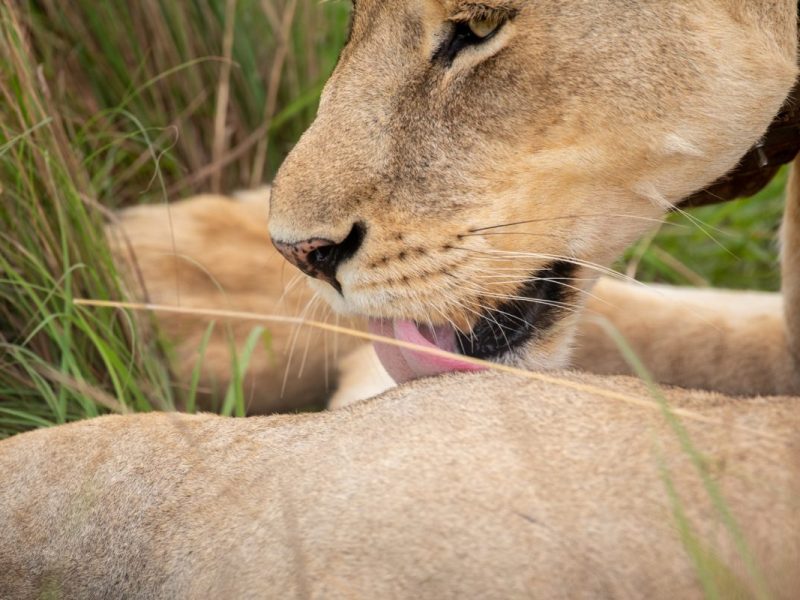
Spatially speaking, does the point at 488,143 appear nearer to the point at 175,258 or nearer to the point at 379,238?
the point at 379,238

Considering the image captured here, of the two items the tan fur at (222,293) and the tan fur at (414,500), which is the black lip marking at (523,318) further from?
the tan fur at (222,293)

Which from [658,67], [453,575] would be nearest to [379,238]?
[658,67]

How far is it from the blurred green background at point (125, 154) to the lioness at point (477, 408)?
0.39 metres

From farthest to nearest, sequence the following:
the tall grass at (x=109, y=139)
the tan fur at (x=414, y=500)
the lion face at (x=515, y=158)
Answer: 1. the tall grass at (x=109, y=139)
2. the lion face at (x=515, y=158)
3. the tan fur at (x=414, y=500)

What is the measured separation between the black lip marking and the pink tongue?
3 cm

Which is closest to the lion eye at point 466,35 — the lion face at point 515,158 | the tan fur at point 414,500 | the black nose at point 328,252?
the lion face at point 515,158

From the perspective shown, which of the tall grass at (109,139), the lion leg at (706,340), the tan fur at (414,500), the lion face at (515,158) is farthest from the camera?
the lion leg at (706,340)

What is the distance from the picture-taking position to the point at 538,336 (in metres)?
1.66

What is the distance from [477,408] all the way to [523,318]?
39 cm

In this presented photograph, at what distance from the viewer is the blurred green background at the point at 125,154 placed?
1966mm

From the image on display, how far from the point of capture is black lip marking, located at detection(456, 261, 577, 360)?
5.36 ft

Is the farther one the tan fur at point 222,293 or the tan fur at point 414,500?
the tan fur at point 222,293

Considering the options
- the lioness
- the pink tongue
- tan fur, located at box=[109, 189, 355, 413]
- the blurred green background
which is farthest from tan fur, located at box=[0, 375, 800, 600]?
tan fur, located at box=[109, 189, 355, 413]

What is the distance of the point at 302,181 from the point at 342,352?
0.73 metres
